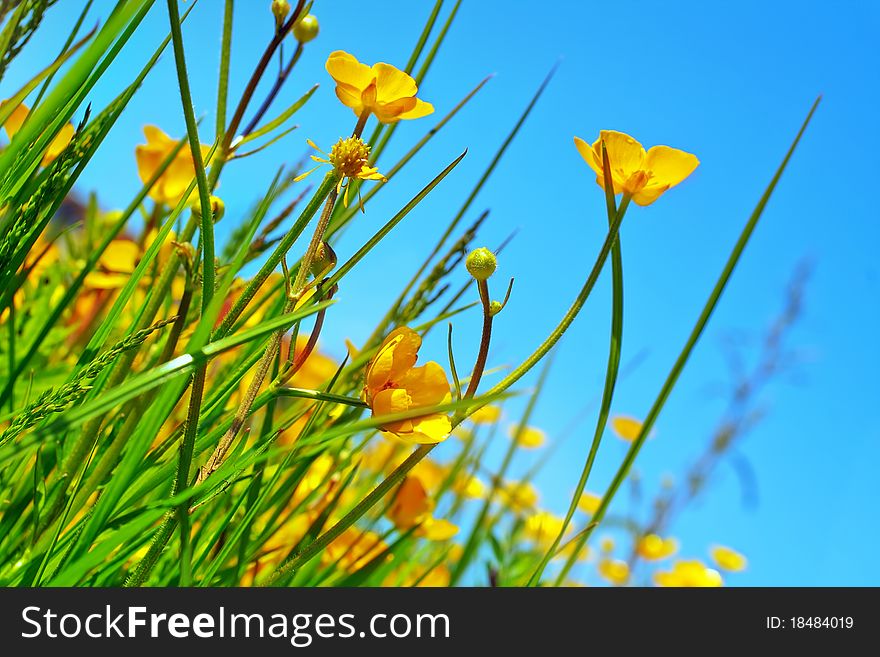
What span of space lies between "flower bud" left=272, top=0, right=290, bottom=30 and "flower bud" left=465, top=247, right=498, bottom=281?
7.9 inches

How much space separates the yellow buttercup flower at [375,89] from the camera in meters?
0.32

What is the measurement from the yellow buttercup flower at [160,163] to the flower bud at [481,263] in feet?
1.14

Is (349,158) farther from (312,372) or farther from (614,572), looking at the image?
Result: (614,572)

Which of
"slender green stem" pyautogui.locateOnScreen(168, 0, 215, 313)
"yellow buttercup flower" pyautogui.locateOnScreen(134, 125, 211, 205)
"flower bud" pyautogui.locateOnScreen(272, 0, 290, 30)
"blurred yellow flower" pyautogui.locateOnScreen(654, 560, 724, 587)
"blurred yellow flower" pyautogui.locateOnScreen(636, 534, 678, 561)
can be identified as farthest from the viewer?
"blurred yellow flower" pyautogui.locateOnScreen(636, 534, 678, 561)

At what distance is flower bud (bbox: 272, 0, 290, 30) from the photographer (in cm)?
41

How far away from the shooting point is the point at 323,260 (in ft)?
1.03

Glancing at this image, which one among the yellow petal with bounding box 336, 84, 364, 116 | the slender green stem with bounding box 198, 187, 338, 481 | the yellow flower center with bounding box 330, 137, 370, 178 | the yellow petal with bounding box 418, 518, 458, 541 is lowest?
the slender green stem with bounding box 198, 187, 338, 481

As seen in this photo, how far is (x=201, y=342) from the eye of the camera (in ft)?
0.78

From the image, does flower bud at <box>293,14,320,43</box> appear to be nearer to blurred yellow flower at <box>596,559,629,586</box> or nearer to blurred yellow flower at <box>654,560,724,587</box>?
blurred yellow flower at <box>654,560,724,587</box>

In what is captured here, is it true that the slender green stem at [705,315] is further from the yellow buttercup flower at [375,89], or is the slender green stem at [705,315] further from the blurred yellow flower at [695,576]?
the blurred yellow flower at [695,576]

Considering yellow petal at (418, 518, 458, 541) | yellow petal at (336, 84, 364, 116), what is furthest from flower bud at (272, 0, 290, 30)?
yellow petal at (418, 518, 458, 541)
